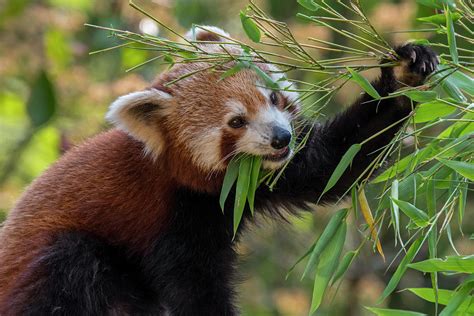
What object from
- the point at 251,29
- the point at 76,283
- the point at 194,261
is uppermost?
the point at 251,29

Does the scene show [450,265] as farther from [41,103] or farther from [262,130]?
[41,103]

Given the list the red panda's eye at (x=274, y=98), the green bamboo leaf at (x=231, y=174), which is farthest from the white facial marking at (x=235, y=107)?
the green bamboo leaf at (x=231, y=174)

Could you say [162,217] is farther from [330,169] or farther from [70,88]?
[70,88]

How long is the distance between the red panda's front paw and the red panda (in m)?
0.36

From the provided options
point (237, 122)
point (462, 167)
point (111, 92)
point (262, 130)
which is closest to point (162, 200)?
point (237, 122)

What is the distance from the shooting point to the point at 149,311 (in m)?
4.20

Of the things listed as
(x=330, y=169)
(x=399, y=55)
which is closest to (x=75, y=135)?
(x=330, y=169)

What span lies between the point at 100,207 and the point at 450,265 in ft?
6.23

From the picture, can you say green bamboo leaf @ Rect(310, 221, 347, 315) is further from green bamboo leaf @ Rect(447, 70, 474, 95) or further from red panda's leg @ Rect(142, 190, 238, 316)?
red panda's leg @ Rect(142, 190, 238, 316)

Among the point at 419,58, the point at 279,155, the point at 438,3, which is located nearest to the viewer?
the point at 438,3

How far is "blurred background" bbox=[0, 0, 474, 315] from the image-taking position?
7.08m

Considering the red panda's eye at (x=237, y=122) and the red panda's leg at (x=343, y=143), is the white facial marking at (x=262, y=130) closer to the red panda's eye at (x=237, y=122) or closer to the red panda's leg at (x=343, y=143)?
the red panda's eye at (x=237, y=122)

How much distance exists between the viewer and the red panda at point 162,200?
3928mm

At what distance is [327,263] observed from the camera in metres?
3.14
